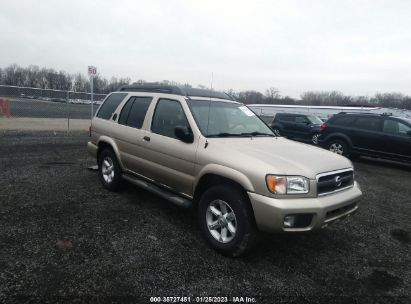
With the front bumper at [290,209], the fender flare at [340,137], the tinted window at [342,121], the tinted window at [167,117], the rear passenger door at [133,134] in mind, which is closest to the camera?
the front bumper at [290,209]

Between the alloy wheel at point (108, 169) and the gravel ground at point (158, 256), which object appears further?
the alloy wheel at point (108, 169)

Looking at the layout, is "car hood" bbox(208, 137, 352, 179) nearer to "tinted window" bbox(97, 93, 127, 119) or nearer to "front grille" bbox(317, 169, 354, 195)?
"front grille" bbox(317, 169, 354, 195)

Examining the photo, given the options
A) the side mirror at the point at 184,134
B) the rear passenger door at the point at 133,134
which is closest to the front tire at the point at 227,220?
the side mirror at the point at 184,134

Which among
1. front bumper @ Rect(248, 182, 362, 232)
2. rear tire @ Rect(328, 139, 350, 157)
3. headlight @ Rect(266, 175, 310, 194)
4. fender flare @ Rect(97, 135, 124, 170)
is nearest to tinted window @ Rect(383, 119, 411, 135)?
rear tire @ Rect(328, 139, 350, 157)

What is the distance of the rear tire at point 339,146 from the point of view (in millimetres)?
10711

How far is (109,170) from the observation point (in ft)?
17.8

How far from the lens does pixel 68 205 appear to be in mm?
4703

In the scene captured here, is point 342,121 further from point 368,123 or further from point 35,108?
point 35,108

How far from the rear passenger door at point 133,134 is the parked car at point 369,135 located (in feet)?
27.2

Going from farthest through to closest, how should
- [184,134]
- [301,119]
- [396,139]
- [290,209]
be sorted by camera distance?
[301,119]
[396,139]
[184,134]
[290,209]

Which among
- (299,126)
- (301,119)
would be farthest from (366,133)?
(301,119)

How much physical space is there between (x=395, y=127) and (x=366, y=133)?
0.84 m

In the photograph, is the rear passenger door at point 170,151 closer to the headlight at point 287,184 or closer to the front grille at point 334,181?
the headlight at point 287,184

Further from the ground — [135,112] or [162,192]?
[135,112]
